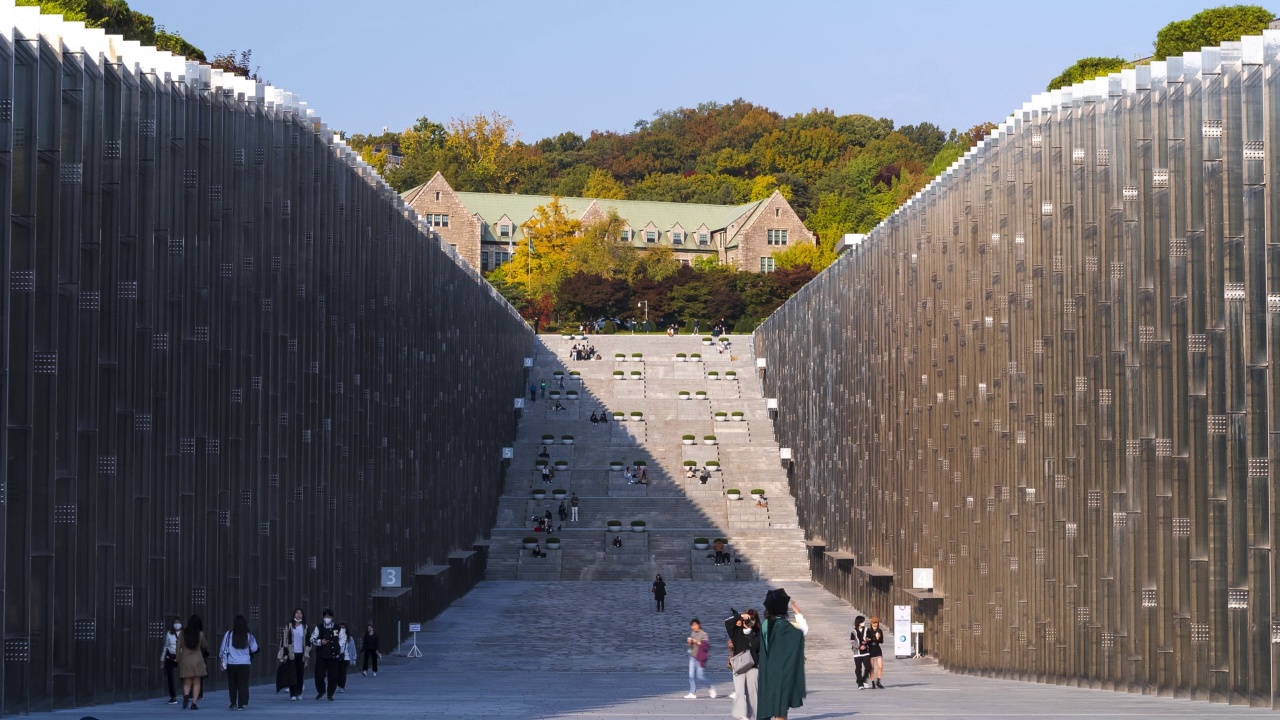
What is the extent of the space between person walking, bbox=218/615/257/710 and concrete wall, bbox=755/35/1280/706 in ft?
42.2

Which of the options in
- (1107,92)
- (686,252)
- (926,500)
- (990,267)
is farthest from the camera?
(686,252)

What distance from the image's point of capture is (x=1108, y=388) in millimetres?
24109

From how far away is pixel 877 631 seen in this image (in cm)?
2686

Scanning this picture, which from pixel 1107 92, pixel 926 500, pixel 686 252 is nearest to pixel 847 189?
pixel 686 252

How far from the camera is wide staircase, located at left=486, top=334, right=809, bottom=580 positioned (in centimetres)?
5772

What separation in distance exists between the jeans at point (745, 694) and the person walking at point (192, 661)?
756 cm

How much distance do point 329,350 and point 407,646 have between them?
8467 mm

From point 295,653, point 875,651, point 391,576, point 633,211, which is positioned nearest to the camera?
point 295,653

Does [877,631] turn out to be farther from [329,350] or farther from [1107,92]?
[329,350]

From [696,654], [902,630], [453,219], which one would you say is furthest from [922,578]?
[453,219]

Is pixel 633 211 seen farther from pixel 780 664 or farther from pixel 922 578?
pixel 780 664

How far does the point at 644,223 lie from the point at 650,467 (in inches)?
3597

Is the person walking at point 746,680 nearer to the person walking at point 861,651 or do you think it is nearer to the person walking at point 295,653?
the person walking at point 295,653

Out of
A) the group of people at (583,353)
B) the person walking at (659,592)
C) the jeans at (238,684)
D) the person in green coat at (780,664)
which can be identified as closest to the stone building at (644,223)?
the group of people at (583,353)
